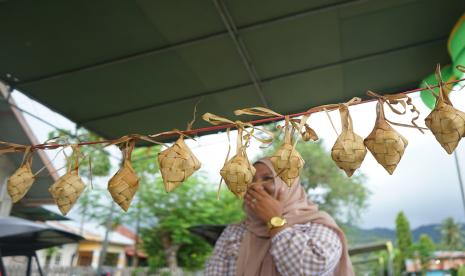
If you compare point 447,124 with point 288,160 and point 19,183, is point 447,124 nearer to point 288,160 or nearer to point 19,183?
point 288,160

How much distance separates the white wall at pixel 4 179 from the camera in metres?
2.19

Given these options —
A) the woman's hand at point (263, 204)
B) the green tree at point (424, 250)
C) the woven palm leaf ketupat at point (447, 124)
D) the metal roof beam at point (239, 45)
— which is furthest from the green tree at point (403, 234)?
the woven palm leaf ketupat at point (447, 124)

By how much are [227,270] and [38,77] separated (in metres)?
2.05

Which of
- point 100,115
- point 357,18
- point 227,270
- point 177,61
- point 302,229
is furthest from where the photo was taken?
point 100,115

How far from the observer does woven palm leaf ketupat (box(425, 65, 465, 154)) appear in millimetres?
753

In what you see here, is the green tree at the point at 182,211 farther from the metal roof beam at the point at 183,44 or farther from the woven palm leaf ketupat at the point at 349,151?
the woven palm leaf ketupat at the point at 349,151

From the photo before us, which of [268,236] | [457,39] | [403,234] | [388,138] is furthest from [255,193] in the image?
[403,234]

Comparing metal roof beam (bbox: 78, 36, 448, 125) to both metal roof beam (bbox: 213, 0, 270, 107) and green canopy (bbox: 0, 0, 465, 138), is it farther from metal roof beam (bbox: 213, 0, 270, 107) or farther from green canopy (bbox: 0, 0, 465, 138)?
metal roof beam (bbox: 213, 0, 270, 107)

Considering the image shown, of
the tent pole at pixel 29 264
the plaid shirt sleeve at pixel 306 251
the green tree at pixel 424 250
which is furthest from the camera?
the green tree at pixel 424 250

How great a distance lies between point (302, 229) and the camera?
1599 millimetres

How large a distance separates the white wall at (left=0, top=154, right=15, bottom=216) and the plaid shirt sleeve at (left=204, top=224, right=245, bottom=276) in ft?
3.80

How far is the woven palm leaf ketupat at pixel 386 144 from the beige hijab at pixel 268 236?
87 cm

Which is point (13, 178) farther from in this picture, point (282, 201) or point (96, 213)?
point (96, 213)

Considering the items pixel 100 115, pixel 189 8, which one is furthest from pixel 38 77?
pixel 189 8
